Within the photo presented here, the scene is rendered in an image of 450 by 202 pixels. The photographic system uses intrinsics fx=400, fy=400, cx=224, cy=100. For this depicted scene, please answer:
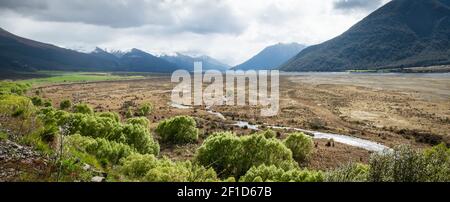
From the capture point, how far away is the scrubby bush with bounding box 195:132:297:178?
3092cm

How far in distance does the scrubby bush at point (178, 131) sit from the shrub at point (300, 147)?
13.6m

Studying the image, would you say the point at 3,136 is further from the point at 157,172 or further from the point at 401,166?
the point at 401,166

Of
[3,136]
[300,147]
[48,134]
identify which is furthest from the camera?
[300,147]

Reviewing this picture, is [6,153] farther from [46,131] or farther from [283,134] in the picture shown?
[283,134]

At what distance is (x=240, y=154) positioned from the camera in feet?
104

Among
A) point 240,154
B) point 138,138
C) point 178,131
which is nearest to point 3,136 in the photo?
point 240,154

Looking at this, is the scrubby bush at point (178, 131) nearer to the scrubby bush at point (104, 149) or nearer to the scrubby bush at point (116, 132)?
the scrubby bush at point (116, 132)

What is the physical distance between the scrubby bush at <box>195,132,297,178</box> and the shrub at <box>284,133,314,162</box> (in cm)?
850

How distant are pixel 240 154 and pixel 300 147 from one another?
12.7 meters

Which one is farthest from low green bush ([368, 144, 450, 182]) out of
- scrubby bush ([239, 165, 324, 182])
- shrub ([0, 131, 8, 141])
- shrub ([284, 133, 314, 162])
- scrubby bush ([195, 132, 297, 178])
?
shrub ([284, 133, 314, 162])

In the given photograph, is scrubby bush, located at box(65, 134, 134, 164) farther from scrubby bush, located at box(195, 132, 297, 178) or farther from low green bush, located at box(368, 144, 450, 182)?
low green bush, located at box(368, 144, 450, 182)

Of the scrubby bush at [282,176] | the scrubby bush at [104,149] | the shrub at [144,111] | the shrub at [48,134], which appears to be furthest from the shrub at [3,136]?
the shrub at [144,111]
